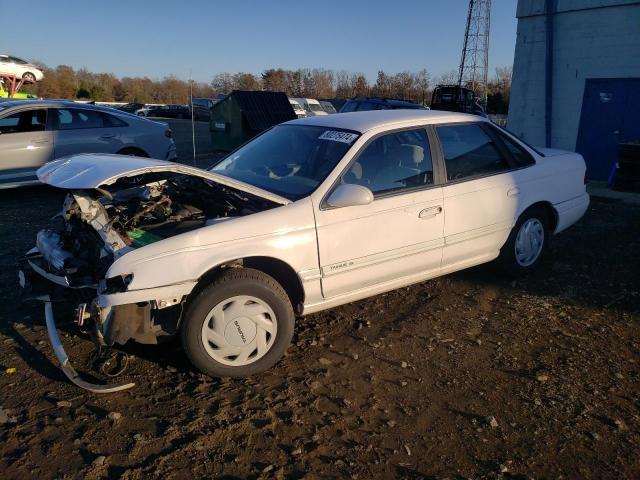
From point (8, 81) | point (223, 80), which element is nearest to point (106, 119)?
point (8, 81)

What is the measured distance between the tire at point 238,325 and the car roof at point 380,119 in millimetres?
1495

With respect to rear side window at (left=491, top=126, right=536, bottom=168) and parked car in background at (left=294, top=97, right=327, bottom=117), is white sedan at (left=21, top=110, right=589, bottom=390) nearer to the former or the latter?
rear side window at (left=491, top=126, right=536, bottom=168)

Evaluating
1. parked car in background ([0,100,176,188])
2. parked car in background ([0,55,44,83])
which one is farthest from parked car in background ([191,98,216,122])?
parked car in background ([0,100,176,188])

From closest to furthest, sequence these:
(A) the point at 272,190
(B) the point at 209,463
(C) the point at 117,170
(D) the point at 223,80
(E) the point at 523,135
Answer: (B) the point at 209,463 < (C) the point at 117,170 < (A) the point at 272,190 < (E) the point at 523,135 < (D) the point at 223,80

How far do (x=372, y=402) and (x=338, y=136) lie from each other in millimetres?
1991

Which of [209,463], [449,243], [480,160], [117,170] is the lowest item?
[209,463]

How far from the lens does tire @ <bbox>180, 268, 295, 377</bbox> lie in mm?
3172

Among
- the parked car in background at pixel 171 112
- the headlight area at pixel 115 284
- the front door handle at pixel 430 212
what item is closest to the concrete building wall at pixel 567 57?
the front door handle at pixel 430 212

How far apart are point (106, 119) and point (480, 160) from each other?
6.73 metres

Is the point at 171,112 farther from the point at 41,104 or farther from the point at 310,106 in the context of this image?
the point at 41,104

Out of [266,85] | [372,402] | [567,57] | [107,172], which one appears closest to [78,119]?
[107,172]

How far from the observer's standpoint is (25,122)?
8.16 m

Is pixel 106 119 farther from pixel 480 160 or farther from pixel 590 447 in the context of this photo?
pixel 590 447

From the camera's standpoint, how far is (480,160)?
15.1 feet
